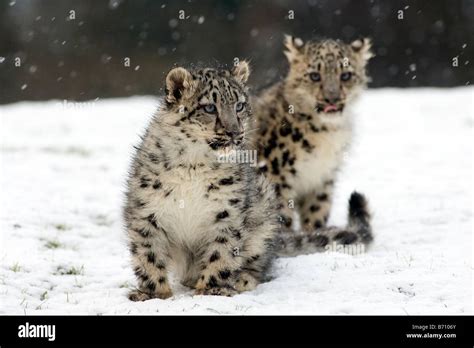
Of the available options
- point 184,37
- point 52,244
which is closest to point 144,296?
point 52,244

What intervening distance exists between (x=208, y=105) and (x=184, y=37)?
23535 mm

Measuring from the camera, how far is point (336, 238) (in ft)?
30.4

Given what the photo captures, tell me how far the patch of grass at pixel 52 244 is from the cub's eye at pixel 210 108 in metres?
3.15

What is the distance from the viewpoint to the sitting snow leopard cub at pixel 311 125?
10430 mm

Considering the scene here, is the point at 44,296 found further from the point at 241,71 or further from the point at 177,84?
the point at 241,71

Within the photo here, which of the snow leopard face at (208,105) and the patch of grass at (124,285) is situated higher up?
the snow leopard face at (208,105)

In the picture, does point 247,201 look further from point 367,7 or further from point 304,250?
point 367,7

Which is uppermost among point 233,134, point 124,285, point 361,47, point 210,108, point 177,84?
point 361,47

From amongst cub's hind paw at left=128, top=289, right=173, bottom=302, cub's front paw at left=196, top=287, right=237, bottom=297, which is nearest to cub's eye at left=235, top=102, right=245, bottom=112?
cub's front paw at left=196, top=287, right=237, bottom=297

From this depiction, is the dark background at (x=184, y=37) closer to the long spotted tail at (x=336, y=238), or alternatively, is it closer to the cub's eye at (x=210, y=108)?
the long spotted tail at (x=336, y=238)

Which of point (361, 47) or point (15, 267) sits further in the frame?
point (361, 47)

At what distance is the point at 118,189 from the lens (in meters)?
13.1

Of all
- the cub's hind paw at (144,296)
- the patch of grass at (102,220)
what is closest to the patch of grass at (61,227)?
the patch of grass at (102,220)

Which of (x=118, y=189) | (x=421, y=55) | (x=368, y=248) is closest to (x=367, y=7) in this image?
(x=421, y=55)
